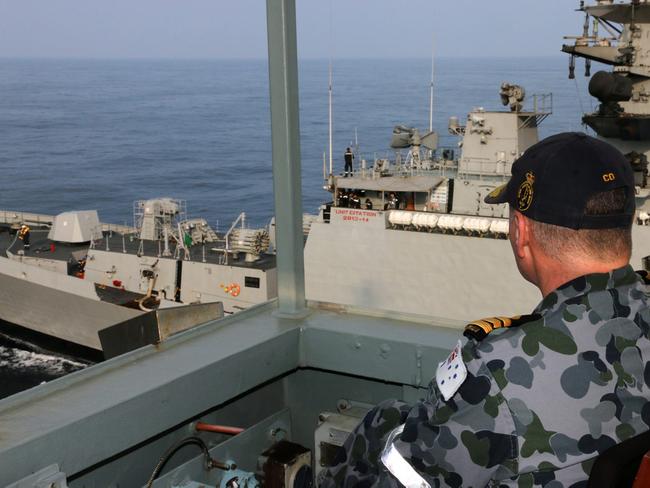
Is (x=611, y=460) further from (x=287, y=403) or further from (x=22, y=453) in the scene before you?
(x=287, y=403)

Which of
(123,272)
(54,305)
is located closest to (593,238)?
(123,272)

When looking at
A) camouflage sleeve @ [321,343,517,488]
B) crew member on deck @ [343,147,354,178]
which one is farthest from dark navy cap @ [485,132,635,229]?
crew member on deck @ [343,147,354,178]

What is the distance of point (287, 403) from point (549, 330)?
5.51ft

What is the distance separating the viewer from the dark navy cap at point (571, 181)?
56.6 inches

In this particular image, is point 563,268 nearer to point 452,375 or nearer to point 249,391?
point 452,375

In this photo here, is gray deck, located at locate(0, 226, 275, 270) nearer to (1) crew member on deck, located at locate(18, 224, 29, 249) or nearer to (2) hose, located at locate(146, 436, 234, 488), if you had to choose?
(1) crew member on deck, located at locate(18, 224, 29, 249)

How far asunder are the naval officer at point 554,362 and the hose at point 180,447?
1011 mm

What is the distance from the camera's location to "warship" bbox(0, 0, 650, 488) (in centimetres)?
212

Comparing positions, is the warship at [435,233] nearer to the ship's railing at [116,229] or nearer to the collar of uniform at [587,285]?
the ship's railing at [116,229]

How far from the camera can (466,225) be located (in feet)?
48.2

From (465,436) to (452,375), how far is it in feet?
0.36

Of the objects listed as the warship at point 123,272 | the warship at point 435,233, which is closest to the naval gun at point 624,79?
the warship at point 435,233

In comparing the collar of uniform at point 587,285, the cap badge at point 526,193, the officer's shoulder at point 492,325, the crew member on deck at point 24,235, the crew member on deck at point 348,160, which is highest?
the cap badge at point 526,193

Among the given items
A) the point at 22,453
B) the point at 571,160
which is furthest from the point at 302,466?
the point at 571,160
